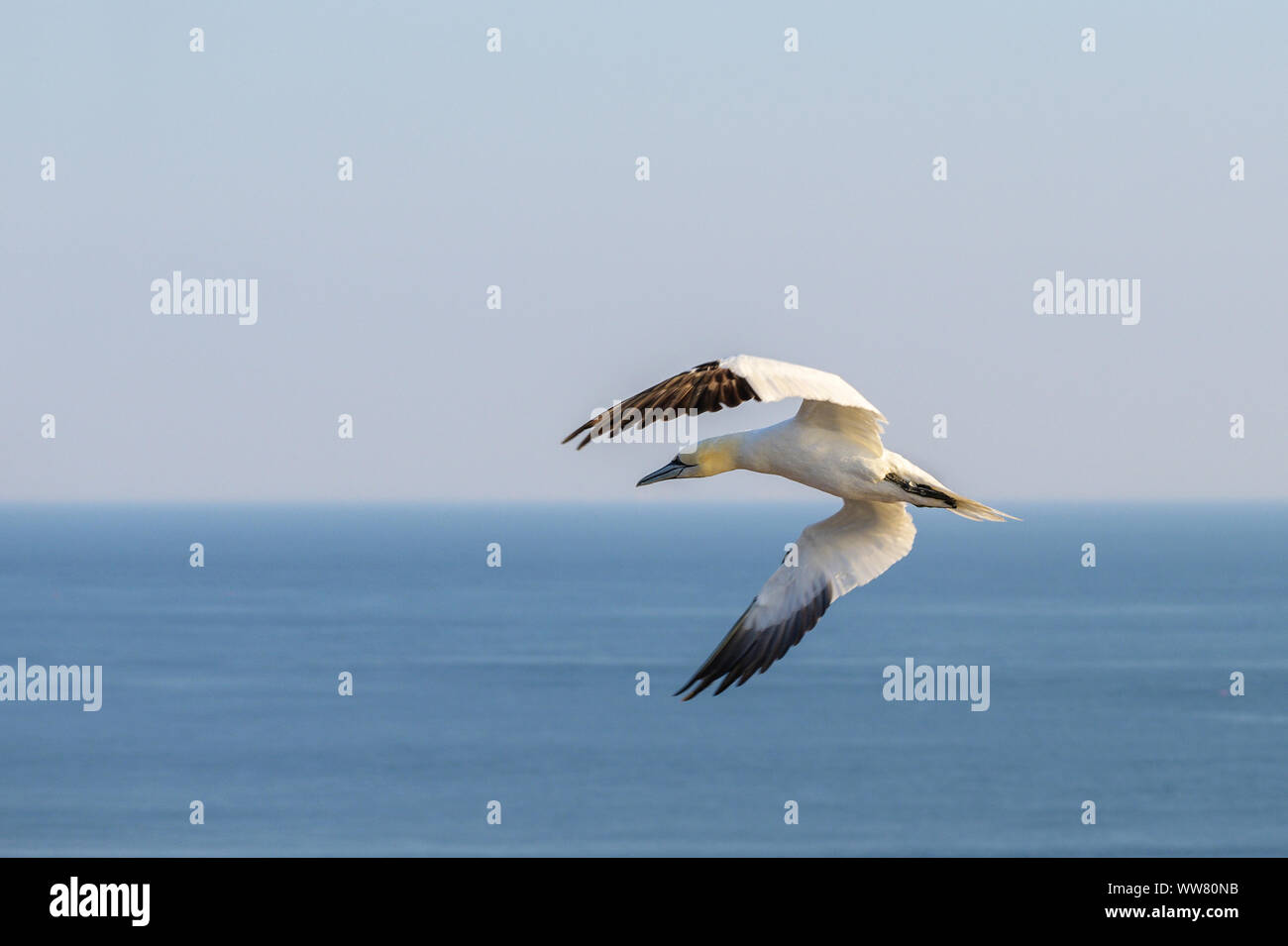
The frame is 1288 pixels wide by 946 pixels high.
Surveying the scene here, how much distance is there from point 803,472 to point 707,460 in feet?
3.09

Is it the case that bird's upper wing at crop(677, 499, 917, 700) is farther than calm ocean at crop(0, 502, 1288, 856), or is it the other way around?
calm ocean at crop(0, 502, 1288, 856)

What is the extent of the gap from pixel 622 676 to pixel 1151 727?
4644 cm

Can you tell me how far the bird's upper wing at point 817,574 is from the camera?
54.3 feet

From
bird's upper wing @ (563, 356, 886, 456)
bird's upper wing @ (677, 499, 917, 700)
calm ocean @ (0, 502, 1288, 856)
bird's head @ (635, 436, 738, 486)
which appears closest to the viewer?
bird's upper wing @ (563, 356, 886, 456)

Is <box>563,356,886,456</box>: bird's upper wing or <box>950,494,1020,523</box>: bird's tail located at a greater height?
<box>563,356,886,456</box>: bird's upper wing

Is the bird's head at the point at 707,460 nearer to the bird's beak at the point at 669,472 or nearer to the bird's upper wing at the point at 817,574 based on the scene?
the bird's beak at the point at 669,472

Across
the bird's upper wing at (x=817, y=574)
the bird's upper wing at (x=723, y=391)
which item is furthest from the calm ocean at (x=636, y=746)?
the bird's upper wing at (x=723, y=391)

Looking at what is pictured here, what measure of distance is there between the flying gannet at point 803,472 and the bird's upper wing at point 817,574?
1 centimetres

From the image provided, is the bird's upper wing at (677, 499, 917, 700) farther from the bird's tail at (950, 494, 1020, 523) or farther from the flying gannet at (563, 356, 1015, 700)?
the bird's tail at (950, 494, 1020, 523)

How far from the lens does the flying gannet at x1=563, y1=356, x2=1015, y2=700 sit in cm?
1350

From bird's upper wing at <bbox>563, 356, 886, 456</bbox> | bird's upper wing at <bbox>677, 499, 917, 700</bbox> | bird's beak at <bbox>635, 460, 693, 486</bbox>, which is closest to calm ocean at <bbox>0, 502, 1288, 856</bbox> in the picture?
bird's upper wing at <bbox>677, 499, 917, 700</bbox>

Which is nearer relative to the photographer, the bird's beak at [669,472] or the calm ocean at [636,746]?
the bird's beak at [669,472]

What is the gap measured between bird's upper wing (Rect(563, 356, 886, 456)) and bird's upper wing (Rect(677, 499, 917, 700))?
293 cm
